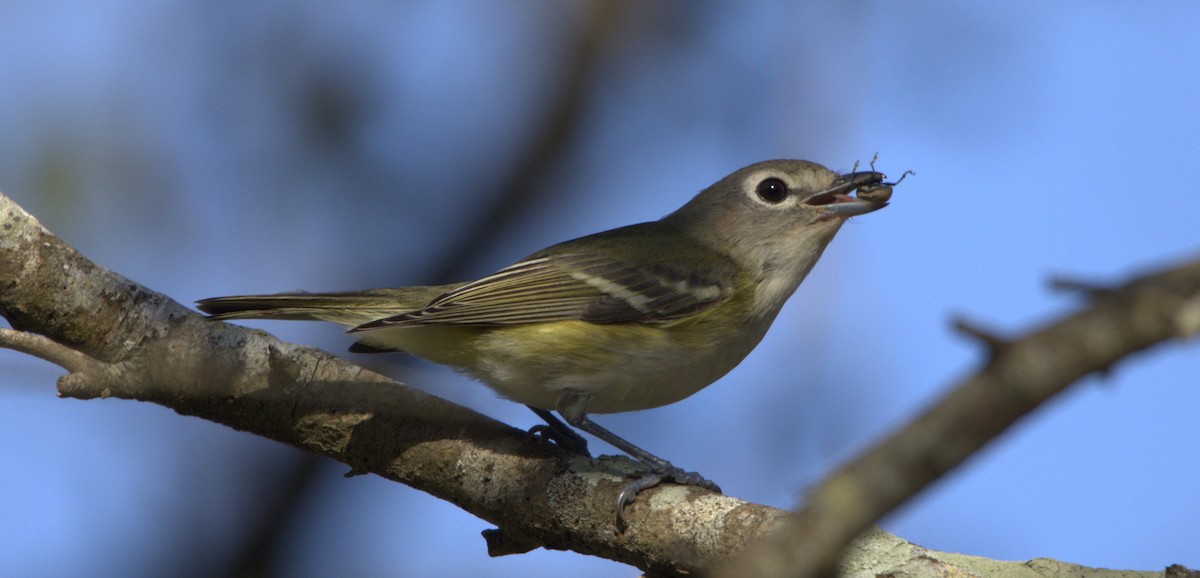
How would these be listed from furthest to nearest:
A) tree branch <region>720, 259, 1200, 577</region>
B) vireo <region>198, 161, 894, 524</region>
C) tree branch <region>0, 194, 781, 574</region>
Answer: vireo <region>198, 161, 894, 524</region> < tree branch <region>0, 194, 781, 574</region> < tree branch <region>720, 259, 1200, 577</region>

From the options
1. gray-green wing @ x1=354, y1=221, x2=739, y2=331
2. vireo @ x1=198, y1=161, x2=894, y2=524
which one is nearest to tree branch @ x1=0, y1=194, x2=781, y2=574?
vireo @ x1=198, y1=161, x2=894, y2=524

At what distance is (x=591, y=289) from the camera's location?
450 centimetres

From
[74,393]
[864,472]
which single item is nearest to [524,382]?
[74,393]

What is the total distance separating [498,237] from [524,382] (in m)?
1.60

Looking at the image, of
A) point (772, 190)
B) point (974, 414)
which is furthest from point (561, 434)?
point (974, 414)

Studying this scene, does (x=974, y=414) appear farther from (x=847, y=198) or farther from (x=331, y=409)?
(x=847, y=198)

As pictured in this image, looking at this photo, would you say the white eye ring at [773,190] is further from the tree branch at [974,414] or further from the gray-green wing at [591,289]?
the tree branch at [974,414]

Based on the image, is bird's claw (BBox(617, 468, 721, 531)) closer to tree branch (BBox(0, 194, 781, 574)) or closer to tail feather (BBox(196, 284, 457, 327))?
tree branch (BBox(0, 194, 781, 574))

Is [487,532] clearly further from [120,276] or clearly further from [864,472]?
[864,472]

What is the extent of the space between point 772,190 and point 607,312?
3.46 ft

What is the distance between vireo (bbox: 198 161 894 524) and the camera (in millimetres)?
4152

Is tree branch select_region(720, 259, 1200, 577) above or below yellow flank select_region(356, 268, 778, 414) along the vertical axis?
below

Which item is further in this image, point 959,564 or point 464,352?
point 464,352

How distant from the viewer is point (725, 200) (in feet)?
16.8
